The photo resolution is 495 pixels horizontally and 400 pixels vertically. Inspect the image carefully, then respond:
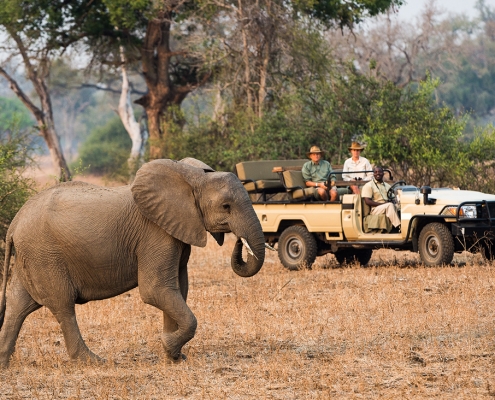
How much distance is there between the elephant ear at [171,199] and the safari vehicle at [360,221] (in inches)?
266

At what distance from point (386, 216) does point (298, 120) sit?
10.2 m

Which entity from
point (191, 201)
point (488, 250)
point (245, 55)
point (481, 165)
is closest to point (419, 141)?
point (481, 165)

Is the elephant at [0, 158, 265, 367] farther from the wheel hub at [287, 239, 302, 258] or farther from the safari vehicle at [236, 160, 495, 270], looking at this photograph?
the wheel hub at [287, 239, 302, 258]

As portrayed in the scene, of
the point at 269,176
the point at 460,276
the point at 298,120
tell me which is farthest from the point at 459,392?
the point at 298,120

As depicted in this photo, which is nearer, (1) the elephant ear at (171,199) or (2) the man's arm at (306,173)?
(1) the elephant ear at (171,199)

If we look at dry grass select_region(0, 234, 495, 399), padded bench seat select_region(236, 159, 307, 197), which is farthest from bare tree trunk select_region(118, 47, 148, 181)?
dry grass select_region(0, 234, 495, 399)

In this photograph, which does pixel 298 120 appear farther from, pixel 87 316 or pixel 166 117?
pixel 87 316

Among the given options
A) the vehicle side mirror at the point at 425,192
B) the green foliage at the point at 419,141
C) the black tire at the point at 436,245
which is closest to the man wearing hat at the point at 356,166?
the vehicle side mirror at the point at 425,192

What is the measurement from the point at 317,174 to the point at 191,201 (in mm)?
7947

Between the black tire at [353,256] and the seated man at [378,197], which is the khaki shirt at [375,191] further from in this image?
the black tire at [353,256]

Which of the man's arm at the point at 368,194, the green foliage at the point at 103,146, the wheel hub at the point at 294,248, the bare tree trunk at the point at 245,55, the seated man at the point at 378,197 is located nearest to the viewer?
the seated man at the point at 378,197

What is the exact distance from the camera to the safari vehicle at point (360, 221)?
14859 millimetres

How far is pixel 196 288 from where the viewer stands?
1437 cm

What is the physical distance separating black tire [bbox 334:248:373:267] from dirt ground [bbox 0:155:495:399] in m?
1.80
